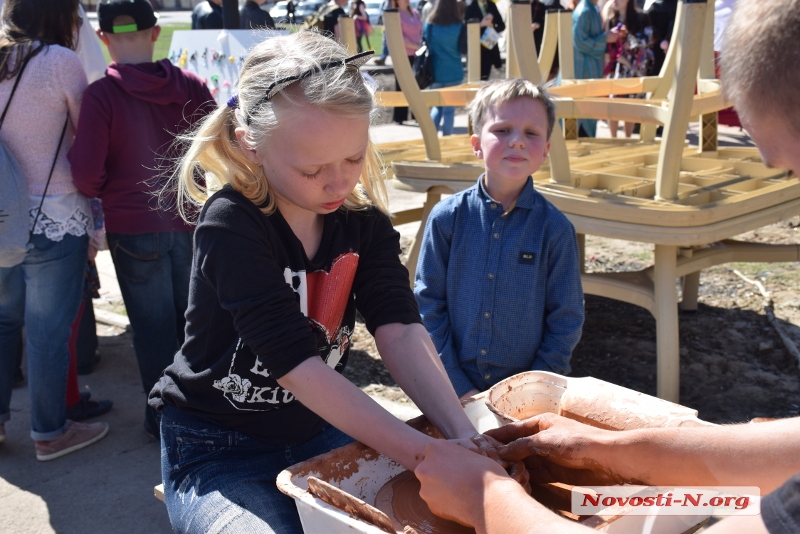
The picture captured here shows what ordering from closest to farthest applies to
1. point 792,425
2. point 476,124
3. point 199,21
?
point 792,425 → point 476,124 → point 199,21

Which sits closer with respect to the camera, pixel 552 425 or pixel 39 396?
pixel 552 425

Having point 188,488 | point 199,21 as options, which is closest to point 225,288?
point 188,488

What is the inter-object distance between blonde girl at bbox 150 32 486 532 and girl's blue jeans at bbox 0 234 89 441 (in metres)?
1.48

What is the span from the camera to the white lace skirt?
293cm

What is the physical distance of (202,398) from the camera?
1.63 m

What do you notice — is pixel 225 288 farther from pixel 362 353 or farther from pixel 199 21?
pixel 199 21

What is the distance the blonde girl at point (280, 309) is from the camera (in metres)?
1.49

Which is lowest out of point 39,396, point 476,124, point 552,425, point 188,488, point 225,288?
point 39,396

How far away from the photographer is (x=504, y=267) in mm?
2430

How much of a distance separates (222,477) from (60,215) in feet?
5.95

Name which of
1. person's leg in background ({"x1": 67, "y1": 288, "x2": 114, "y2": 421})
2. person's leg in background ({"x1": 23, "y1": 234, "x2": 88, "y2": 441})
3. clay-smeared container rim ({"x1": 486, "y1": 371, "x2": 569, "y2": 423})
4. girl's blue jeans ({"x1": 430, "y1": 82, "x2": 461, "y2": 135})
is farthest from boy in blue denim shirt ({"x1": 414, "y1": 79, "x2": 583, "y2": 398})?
girl's blue jeans ({"x1": 430, "y1": 82, "x2": 461, "y2": 135})

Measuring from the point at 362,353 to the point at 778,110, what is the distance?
121 inches

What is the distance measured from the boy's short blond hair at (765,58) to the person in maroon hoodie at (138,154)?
2256 millimetres

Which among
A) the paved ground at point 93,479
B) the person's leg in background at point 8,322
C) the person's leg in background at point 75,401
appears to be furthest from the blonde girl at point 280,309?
the person's leg in background at point 75,401
